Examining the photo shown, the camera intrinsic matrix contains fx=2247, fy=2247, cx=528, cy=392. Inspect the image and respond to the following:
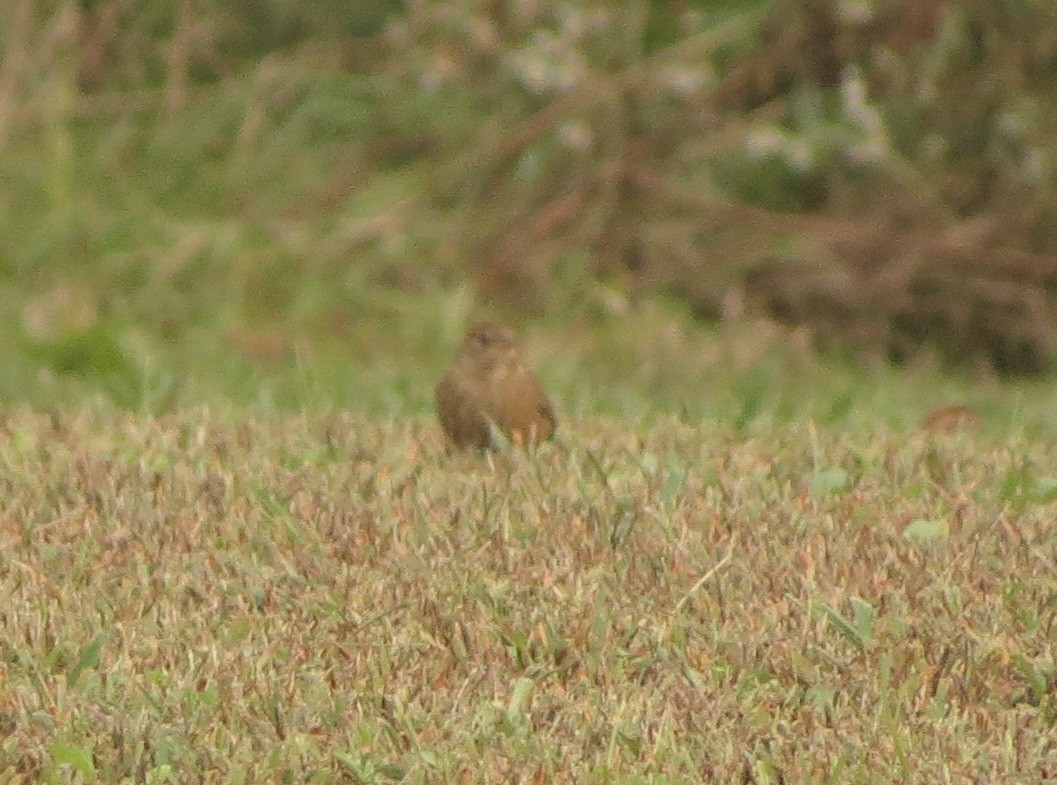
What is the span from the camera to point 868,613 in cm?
426

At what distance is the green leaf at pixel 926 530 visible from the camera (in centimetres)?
489

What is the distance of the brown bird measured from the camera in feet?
Result: 19.1

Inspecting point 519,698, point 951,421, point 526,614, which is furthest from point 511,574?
point 951,421

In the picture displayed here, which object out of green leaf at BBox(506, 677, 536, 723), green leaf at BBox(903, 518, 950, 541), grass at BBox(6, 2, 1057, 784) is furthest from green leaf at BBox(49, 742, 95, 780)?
green leaf at BBox(903, 518, 950, 541)

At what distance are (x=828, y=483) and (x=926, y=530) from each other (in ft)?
1.51

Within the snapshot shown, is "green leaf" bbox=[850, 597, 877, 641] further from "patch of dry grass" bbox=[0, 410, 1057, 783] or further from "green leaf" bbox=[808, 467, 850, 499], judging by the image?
"green leaf" bbox=[808, 467, 850, 499]

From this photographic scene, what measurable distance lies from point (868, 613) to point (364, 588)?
39.2 inches

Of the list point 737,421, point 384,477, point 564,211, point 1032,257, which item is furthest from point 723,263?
point 384,477

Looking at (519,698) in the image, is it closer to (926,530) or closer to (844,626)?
(844,626)

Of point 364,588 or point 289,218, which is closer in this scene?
point 364,588

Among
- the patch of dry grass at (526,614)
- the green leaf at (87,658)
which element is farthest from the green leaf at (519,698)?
the green leaf at (87,658)

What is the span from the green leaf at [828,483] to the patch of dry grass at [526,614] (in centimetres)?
1

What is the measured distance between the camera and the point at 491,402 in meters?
5.83

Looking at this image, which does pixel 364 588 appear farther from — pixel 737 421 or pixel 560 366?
pixel 560 366
